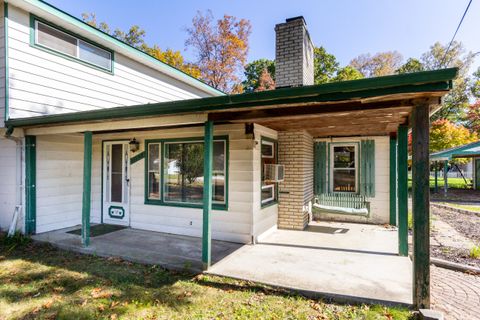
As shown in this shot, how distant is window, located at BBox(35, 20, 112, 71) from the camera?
6.29 m

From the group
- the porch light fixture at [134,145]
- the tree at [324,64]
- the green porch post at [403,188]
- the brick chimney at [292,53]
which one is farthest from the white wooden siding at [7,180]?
the tree at [324,64]

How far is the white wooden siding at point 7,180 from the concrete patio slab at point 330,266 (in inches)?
191

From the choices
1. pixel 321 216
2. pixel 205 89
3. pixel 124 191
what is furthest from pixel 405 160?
pixel 205 89

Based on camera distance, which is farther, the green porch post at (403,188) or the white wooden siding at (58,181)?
the white wooden siding at (58,181)

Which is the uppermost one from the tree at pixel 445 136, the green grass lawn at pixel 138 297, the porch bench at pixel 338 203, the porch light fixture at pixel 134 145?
the tree at pixel 445 136

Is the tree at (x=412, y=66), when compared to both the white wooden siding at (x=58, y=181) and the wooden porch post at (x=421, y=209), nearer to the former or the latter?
the wooden porch post at (x=421, y=209)

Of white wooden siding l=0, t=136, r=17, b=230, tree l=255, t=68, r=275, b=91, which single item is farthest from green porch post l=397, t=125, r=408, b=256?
tree l=255, t=68, r=275, b=91

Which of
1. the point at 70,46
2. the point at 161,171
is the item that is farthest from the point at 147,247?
the point at 70,46

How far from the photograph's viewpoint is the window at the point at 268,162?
6262 millimetres

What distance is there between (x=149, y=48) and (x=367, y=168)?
1766 cm

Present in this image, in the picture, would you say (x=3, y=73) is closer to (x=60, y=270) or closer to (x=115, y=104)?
(x=115, y=104)

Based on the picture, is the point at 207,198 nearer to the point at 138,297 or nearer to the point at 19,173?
the point at 138,297

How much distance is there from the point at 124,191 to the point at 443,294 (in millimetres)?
6403

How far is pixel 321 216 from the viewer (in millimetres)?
8359
